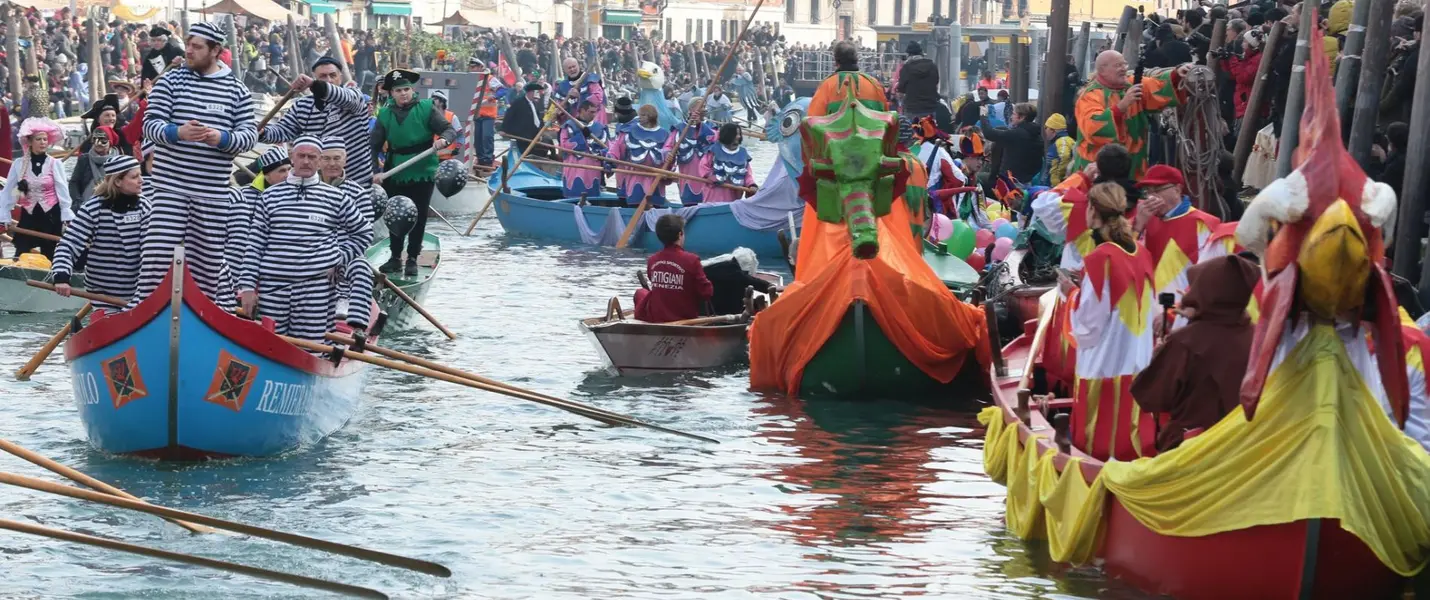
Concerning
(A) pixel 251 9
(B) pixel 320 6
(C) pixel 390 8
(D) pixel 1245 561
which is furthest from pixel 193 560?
(C) pixel 390 8

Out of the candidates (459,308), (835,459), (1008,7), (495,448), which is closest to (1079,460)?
(835,459)

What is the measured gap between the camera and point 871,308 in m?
12.8

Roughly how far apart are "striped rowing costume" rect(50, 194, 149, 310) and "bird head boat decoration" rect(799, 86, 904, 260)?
13.2ft

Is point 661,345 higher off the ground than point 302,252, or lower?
lower

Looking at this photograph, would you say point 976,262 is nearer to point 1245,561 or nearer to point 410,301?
point 410,301

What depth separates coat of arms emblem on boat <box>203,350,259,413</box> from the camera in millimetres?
10359

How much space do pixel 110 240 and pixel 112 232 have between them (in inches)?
1.8

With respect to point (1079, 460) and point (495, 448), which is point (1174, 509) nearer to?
point (1079, 460)

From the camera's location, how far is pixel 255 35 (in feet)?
156

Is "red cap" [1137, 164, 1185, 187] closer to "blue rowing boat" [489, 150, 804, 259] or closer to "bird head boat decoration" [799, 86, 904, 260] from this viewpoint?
"bird head boat decoration" [799, 86, 904, 260]

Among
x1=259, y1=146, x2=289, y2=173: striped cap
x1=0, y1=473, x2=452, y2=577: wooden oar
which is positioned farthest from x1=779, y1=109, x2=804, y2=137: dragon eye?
x1=0, y1=473, x2=452, y2=577: wooden oar

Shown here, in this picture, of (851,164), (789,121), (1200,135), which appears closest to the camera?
(851,164)

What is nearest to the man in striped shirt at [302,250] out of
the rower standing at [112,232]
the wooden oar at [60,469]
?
the rower standing at [112,232]

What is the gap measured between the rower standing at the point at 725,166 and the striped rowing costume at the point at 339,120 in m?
9.35
